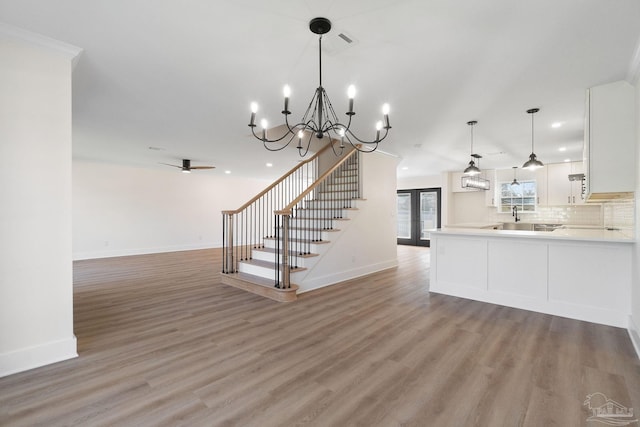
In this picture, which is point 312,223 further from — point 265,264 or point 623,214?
point 623,214

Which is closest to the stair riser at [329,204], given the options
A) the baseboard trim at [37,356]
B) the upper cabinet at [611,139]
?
the upper cabinet at [611,139]

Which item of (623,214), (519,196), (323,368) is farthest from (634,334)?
(519,196)

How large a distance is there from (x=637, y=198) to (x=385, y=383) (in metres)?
3.01

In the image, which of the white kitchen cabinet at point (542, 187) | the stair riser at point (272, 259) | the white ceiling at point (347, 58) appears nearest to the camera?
the white ceiling at point (347, 58)

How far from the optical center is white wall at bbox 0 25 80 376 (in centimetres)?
A: 218

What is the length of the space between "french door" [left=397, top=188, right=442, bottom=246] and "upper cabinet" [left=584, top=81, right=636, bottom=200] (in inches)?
271

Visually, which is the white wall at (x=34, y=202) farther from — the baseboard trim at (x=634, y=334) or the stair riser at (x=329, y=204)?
the baseboard trim at (x=634, y=334)

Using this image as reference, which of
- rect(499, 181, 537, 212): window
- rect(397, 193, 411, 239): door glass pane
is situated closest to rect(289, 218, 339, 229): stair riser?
rect(397, 193, 411, 239): door glass pane

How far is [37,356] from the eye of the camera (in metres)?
2.28

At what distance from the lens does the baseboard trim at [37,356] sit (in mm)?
2166

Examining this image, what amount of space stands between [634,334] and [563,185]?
6.11 metres

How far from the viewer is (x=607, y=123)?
10.1 ft

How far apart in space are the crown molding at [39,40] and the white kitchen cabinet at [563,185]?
9.77 m

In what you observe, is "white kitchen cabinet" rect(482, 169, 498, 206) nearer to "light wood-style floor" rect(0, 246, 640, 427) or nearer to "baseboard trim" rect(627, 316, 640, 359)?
"light wood-style floor" rect(0, 246, 640, 427)
